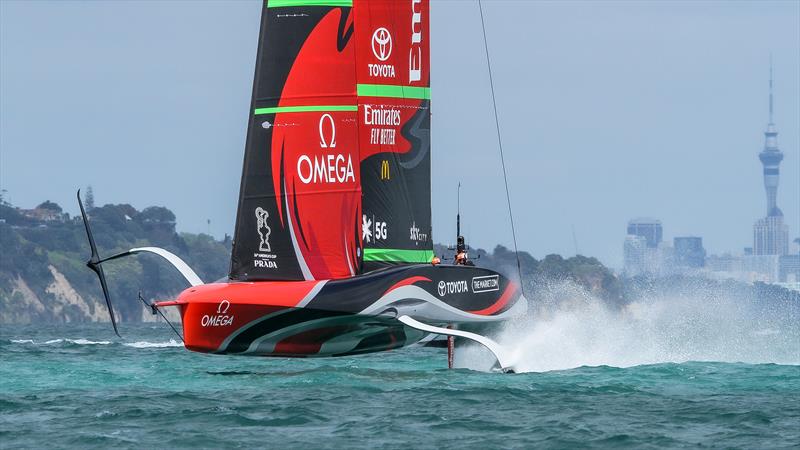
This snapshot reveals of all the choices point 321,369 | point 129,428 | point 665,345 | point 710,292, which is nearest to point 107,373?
point 321,369

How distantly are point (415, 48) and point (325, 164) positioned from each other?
462 cm

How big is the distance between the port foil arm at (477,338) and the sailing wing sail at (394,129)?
256 centimetres

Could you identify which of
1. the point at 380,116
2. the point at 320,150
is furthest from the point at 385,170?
the point at 320,150

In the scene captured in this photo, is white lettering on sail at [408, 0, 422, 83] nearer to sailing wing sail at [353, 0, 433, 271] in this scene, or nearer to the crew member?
sailing wing sail at [353, 0, 433, 271]

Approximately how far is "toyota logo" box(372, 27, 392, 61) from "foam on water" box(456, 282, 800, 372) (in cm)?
540

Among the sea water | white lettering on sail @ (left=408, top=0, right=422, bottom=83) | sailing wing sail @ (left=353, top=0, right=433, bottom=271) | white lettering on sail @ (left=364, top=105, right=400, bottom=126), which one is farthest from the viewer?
white lettering on sail @ (left=408, top=0, right=422, bottom=83)

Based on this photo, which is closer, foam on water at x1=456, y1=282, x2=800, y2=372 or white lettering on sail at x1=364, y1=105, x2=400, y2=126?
white lettering on sail at x1=364, y1=105, x2=400, y2=126

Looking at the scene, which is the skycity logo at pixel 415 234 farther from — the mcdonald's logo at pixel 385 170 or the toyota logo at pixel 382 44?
the toyota logo at pixel 382 44

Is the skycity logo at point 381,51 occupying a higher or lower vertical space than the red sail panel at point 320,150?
higher

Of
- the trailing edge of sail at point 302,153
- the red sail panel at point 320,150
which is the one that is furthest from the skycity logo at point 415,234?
the red sail panel at point 320,150

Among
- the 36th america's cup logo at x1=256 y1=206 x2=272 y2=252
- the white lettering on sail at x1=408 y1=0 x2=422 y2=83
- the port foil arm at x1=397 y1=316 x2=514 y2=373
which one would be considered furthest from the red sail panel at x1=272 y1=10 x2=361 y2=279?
the white lettering on sail at x1=408 y1=0 x2=422 y2=83

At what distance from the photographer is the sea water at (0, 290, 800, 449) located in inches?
802

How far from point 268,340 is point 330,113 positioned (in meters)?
3.80

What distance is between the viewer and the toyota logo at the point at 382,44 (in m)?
31.2
